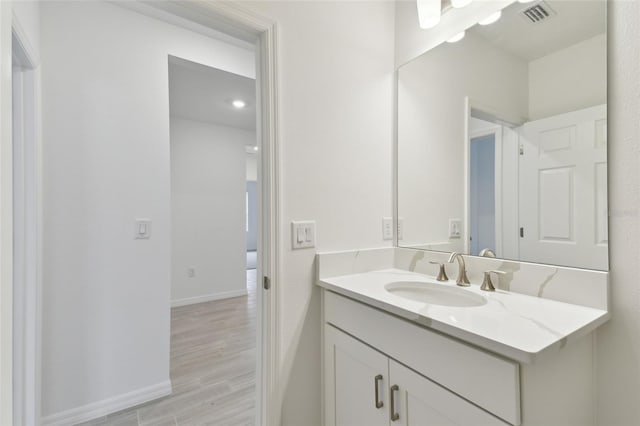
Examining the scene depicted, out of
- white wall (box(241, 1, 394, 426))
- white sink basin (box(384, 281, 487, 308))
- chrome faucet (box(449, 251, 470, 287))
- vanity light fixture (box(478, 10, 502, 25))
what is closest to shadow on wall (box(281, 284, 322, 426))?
white wall (box(241, 1, 394, 426))

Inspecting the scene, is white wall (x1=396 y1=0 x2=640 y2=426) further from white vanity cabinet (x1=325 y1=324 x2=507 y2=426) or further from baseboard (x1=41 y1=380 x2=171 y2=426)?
baseboard (x1=41 y1=380 x2=171 y2=426)

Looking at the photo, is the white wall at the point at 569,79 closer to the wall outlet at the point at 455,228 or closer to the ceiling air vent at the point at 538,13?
the ceiling air vent at the point at 538,13

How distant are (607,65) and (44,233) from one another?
2548mm

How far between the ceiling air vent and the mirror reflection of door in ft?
1.40

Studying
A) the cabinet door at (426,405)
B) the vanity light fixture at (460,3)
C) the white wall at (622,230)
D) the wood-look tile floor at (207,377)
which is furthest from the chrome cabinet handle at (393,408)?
the vanity light fixture at (460,3)

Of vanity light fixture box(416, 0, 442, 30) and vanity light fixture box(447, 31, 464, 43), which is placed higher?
vanity light fixture box(416, 0, 442, 30)

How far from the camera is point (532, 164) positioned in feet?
3.56

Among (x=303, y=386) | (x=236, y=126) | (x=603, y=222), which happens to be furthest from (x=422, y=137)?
(x=236, y=126)

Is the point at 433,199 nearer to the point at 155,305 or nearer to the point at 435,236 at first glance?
the point at 435,236

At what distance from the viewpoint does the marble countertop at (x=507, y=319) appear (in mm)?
652

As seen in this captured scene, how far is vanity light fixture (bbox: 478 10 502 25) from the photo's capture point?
117cm

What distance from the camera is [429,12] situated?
130 cm

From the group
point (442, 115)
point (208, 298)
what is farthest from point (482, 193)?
point (208, 298)

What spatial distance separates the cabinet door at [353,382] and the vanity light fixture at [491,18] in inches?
55.6
